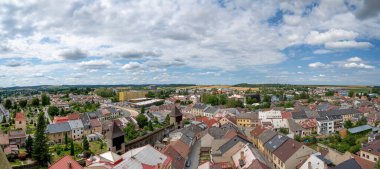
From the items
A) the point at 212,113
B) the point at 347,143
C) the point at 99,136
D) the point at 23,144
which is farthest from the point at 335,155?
the point at 212,113

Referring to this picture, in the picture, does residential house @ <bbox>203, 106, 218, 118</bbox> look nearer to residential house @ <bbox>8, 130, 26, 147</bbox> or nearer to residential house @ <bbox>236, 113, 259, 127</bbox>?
residential house @ <bbox>236, 113, 259, 127</bbox>

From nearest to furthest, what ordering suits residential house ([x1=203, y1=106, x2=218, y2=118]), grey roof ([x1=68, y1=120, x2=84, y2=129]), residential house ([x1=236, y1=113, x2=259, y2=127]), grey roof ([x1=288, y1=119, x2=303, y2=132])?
grey roof ([x1=288, y1=119, x2=303, y2=132]) < grey roof ([x1=68, y1=120, x2=84, y2=129]) < residential house ([x1=236, y1=113, x2=259, y2=127]) < residential house ([x1=203, y1=106, x2=218, y2=118])

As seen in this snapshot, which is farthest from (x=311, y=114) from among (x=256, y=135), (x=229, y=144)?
(x=229, y=144)

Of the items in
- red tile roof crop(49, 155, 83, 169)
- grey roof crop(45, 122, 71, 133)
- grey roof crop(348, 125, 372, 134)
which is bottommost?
grey roof crop(348, 125, 372, 134)

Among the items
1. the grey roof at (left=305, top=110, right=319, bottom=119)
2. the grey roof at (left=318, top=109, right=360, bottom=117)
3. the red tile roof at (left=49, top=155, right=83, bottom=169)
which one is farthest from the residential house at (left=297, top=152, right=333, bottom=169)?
the grey roof at (left=318, top=109, right=360, bottom=117)

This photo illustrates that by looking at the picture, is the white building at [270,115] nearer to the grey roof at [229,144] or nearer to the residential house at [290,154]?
the grey roof at [229,144]

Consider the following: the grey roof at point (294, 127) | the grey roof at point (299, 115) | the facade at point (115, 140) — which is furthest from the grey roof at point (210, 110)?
the facade at point (115, 140)

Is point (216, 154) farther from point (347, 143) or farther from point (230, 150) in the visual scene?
point (347, 143)

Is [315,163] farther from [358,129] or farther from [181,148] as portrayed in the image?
[358,129]
